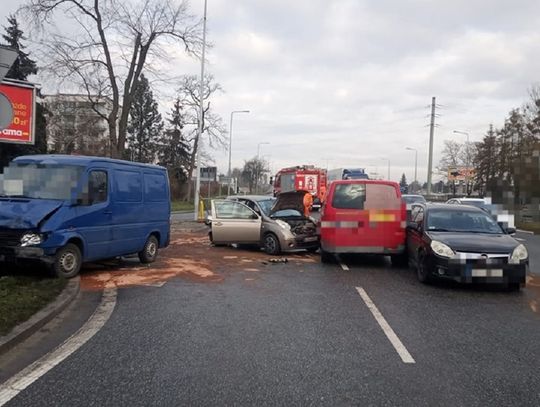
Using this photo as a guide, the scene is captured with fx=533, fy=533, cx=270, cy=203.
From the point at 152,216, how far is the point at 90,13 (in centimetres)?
1793

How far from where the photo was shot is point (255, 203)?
1495cm

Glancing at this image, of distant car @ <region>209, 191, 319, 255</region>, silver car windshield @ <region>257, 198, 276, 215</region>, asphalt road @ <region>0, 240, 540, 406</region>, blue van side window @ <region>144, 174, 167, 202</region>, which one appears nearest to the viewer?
asphalt road @ <region>0, 240, 540, 406</region>

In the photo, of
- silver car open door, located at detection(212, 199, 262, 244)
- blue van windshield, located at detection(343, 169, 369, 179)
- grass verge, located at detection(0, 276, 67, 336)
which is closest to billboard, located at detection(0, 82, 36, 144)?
silver car open door, located at detection(212, 199, 262, 244)

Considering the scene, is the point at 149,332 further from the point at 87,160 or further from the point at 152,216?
the point at 152,216

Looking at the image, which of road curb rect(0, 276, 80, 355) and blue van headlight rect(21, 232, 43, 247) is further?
blue van headlight rect(21, 232, 43, 247)

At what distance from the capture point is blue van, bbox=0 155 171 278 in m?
8.54

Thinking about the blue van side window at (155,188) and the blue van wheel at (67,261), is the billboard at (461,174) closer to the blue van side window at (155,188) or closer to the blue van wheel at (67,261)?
the blue van side window at (155,188)

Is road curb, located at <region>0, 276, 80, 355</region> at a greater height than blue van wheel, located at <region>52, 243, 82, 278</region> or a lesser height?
lesser

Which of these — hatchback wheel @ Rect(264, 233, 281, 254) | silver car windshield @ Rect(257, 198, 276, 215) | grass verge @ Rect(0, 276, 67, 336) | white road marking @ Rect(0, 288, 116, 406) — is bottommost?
white road marking @ Rect(0, 288, 116, 406)

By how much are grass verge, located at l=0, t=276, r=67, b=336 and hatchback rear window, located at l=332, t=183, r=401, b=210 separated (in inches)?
233

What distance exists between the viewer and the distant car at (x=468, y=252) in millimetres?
8703

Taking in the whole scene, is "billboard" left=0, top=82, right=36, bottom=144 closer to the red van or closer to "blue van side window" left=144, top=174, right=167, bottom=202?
"blue van side window" left=144, top=174, right=167, bottom=202

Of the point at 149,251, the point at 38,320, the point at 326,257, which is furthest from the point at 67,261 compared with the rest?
the point at 326,257

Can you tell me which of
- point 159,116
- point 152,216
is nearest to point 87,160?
point 152,216
